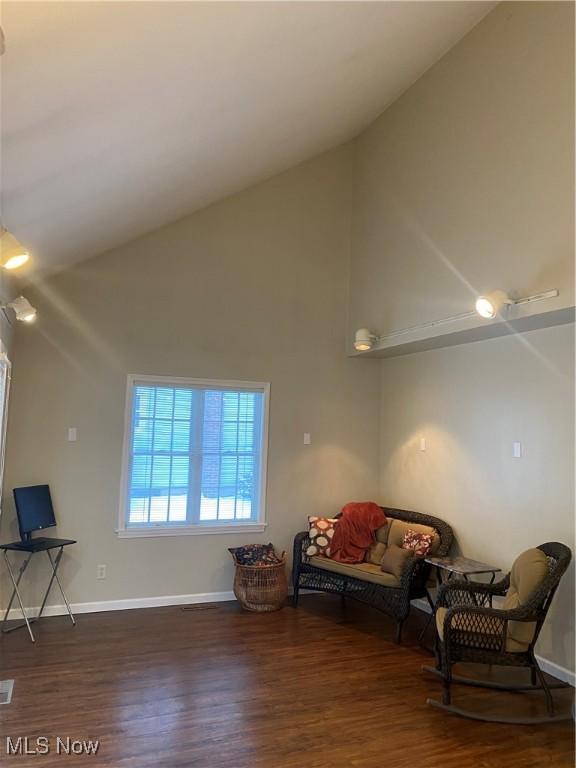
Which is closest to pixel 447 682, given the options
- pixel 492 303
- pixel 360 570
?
pixel 360 570

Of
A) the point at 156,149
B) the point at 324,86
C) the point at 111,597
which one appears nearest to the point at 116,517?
the point at 111,597

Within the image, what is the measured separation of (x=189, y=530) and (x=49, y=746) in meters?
2.35

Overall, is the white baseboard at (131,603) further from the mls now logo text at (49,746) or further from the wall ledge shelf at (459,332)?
the wall ledge shelf at (459,332)

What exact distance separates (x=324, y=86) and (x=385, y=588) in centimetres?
383

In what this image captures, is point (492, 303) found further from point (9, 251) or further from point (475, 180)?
point (9, 251)

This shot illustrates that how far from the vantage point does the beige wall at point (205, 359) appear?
453cm

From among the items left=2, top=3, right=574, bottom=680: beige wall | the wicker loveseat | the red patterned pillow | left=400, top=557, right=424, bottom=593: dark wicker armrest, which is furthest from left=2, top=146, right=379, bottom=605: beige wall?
left=400, top=557, right=424, bottom=593: dark wicker armrest

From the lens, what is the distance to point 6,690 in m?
3.10

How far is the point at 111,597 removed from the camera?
4.59 meters

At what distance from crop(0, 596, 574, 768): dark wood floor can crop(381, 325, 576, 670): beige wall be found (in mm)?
1013

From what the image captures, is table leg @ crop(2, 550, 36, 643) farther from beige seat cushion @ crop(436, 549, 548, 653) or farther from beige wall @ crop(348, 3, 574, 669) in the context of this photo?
beige wall @ crop(348, 3, 574, 669)

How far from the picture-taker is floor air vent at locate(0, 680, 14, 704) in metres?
2.99

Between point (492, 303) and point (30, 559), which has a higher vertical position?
point (492, 303)

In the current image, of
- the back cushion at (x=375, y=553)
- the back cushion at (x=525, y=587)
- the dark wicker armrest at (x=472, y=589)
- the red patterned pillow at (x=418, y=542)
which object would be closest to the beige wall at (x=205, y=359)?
the back cushion at (x=375, y=553)
